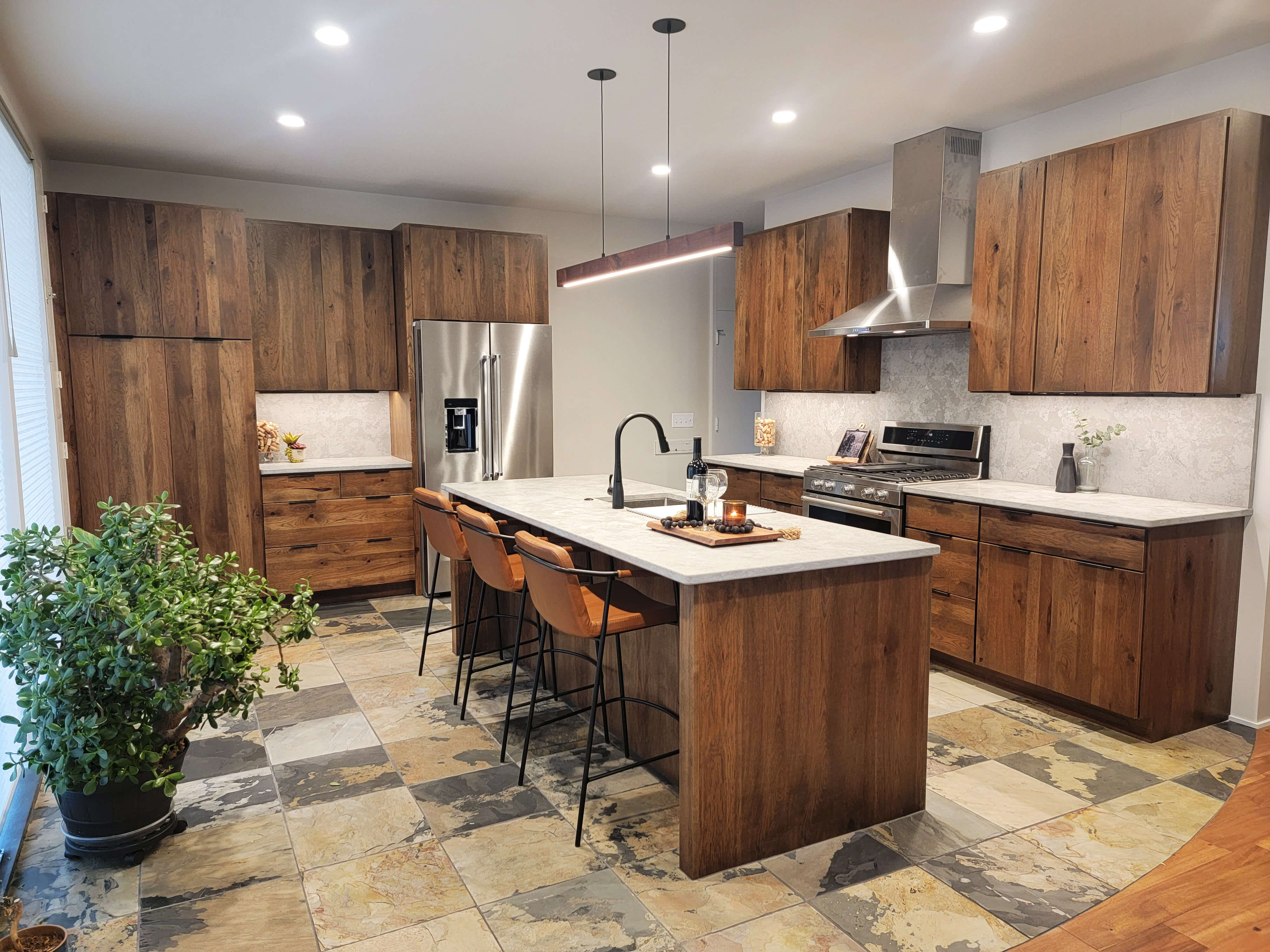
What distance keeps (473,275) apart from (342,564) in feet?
6.78

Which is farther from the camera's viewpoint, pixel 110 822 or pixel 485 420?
pixel 485 420

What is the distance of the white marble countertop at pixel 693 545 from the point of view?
237cm

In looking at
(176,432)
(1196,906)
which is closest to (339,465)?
(176,432)

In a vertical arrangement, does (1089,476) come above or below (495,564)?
above

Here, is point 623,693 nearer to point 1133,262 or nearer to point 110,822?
point 110,822

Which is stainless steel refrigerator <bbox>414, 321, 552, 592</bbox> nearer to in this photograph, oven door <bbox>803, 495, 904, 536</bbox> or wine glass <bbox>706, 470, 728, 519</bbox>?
oven door <bbox>803, 495, 904, 536</bbox>

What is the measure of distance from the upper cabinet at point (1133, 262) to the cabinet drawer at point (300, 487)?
3872mm

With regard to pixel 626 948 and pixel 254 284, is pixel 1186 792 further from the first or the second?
pixel 254 284

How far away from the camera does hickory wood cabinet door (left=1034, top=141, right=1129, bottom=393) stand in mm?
3607

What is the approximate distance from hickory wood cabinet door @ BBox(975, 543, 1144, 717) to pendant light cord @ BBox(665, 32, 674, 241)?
6.88ft

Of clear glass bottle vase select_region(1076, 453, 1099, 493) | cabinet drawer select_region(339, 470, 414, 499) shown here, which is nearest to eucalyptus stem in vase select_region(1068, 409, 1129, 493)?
clear glass bottle vase select_region(1076, 453, 1099, 493)

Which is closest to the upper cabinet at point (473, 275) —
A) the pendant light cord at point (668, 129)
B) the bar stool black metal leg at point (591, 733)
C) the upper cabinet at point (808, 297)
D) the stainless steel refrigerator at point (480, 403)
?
the stainless steel refrigerator at point (480, 403)

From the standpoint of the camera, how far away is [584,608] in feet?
8.38

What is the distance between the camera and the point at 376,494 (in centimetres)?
552
